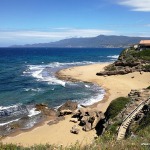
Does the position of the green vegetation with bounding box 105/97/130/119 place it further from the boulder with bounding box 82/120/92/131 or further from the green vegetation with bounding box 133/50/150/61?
the green vegetation with bounding box 133/50/150/61

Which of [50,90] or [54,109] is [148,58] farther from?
[54,109]

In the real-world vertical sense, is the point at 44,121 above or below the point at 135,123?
below

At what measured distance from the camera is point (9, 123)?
3238 centimetres

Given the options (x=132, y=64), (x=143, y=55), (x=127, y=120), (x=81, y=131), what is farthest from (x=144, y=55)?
(x=127, y=120)

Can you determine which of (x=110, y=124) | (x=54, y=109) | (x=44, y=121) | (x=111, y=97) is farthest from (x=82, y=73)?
(x=110, y=124)

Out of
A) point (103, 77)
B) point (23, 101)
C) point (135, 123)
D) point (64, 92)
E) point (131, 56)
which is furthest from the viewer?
point (131, 56)

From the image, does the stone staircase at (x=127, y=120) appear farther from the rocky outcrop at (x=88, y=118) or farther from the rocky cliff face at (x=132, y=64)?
the rocky cliff face at (x=132, y=64)

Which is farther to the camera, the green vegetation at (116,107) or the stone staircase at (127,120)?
the green vegetation at (116,107)

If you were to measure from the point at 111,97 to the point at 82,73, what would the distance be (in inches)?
1073

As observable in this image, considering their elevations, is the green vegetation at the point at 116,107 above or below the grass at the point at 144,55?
below

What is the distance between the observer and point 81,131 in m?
29.6

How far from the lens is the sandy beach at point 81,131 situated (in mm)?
27453

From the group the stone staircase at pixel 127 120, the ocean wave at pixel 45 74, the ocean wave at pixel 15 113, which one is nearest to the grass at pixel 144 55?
the ocean wave at pixel 45 74

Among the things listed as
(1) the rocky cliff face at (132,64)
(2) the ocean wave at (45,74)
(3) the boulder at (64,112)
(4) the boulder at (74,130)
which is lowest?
(4) the boulder at (74,130)
